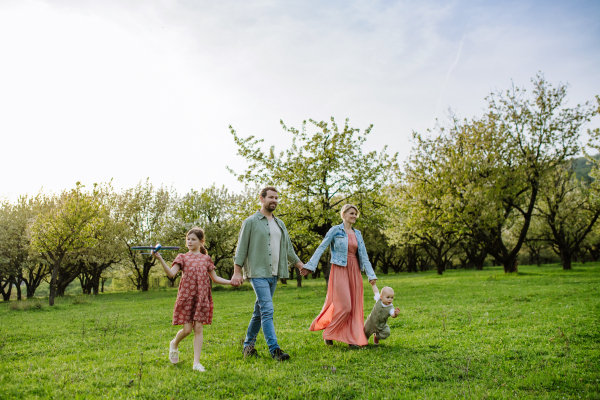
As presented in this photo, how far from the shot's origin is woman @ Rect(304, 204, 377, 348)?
23.0 ft

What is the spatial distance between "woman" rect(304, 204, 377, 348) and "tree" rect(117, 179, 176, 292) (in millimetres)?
33327

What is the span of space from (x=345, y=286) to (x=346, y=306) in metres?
0.37

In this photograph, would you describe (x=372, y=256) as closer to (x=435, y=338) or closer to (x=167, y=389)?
(x=435, y=338)

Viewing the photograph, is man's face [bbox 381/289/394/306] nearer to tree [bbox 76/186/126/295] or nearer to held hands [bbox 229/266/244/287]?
held hands [bbox 229/266/244/287]

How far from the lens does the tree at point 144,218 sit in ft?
131

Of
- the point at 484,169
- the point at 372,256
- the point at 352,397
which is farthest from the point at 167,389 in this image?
the point at 372,256

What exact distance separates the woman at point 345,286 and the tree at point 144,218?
109 feet

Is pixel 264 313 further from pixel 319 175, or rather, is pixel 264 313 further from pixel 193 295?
pixel 319 175

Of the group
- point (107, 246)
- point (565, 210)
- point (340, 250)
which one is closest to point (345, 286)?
point (340, 250)

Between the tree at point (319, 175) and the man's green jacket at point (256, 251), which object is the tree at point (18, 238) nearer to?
the tree at point (319, 175)

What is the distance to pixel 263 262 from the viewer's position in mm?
6430

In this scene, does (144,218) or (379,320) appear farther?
(144,218)

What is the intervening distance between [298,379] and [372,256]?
5650cm

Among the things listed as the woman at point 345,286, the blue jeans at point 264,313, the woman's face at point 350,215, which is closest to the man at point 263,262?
the blue jeans at point 264,313
